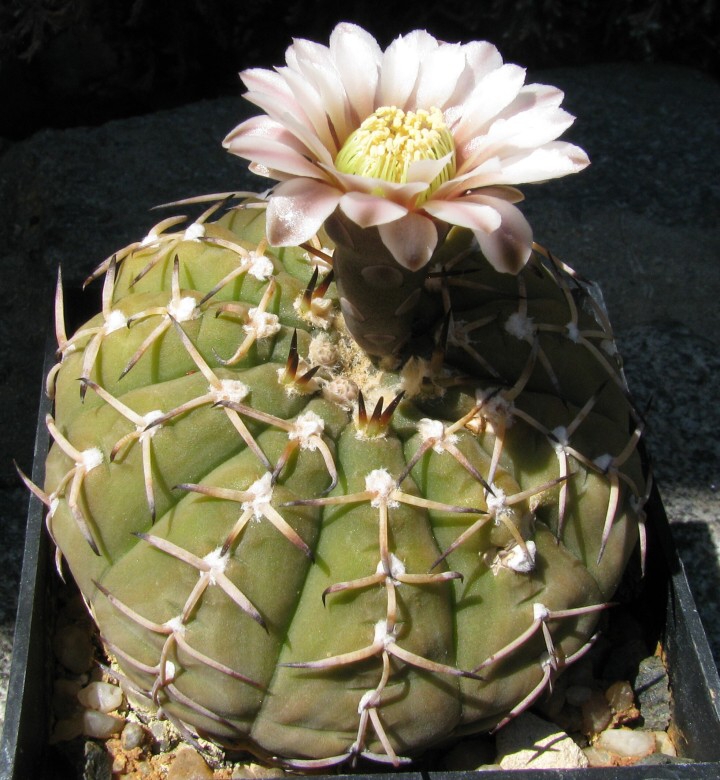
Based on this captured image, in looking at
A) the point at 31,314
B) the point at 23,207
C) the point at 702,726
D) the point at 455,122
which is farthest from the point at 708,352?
the point at 23,207

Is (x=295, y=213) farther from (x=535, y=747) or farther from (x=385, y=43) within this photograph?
(x=385, y=43)

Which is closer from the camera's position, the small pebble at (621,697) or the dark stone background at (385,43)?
the small pebble at (621,697)

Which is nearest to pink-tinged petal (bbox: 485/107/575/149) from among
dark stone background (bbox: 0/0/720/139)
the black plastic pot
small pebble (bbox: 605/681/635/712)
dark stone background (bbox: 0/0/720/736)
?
the black plastic pot

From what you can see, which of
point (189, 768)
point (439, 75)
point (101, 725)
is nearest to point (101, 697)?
point (101, 725)

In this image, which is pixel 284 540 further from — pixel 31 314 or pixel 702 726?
pixel 31 314

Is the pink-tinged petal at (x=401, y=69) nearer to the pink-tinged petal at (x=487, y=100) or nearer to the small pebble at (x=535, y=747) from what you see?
the pink-tinged petal at (x=487, y=100)

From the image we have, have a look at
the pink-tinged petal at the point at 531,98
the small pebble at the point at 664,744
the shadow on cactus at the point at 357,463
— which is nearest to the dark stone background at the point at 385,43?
the small pebble at the point at 664,744
